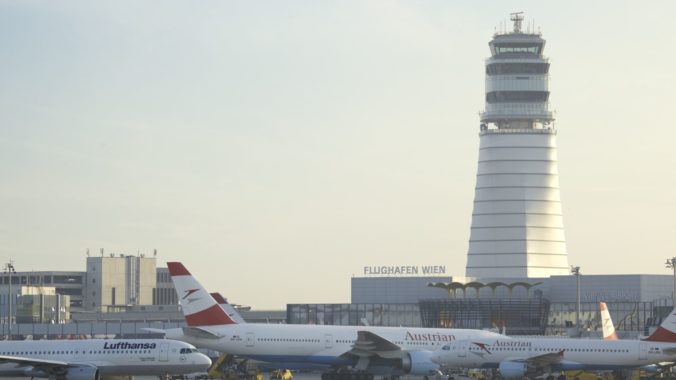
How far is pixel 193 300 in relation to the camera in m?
103

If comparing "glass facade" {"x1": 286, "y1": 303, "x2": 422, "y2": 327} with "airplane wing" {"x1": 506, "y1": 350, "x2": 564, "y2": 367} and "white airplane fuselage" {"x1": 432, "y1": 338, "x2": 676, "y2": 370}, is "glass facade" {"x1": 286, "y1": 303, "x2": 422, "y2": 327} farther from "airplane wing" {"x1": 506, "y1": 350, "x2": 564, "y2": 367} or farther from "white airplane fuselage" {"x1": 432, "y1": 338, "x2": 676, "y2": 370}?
"airplane wing" {"x1": 506, "y1": 350, "x2": 564, "y2": 367}

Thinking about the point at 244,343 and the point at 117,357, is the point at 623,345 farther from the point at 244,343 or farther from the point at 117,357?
the point at 117,357

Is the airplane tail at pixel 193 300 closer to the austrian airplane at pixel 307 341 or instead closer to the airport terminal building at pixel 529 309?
the austrian airplane at pixel 307 341

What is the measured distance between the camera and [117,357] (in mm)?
91875

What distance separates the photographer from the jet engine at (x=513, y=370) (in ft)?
332

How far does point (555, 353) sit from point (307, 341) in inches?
714

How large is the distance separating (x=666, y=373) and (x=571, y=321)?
82232 millimetres

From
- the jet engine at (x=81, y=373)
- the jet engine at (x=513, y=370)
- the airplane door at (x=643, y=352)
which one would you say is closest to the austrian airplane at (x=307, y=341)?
the jet engine at (x=513, y=370)

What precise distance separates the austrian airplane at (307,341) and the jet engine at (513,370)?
4638mm

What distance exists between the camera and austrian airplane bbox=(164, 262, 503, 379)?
10294 centimetres

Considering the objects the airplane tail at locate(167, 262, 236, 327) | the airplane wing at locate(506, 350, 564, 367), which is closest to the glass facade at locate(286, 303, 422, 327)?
the airplane tail at locate(167, 262, 236, 327)

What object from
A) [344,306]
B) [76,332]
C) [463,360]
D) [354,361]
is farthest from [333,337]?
[344,306]

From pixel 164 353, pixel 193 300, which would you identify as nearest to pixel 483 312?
pixel 193 300

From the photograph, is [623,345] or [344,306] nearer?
[623,345]
